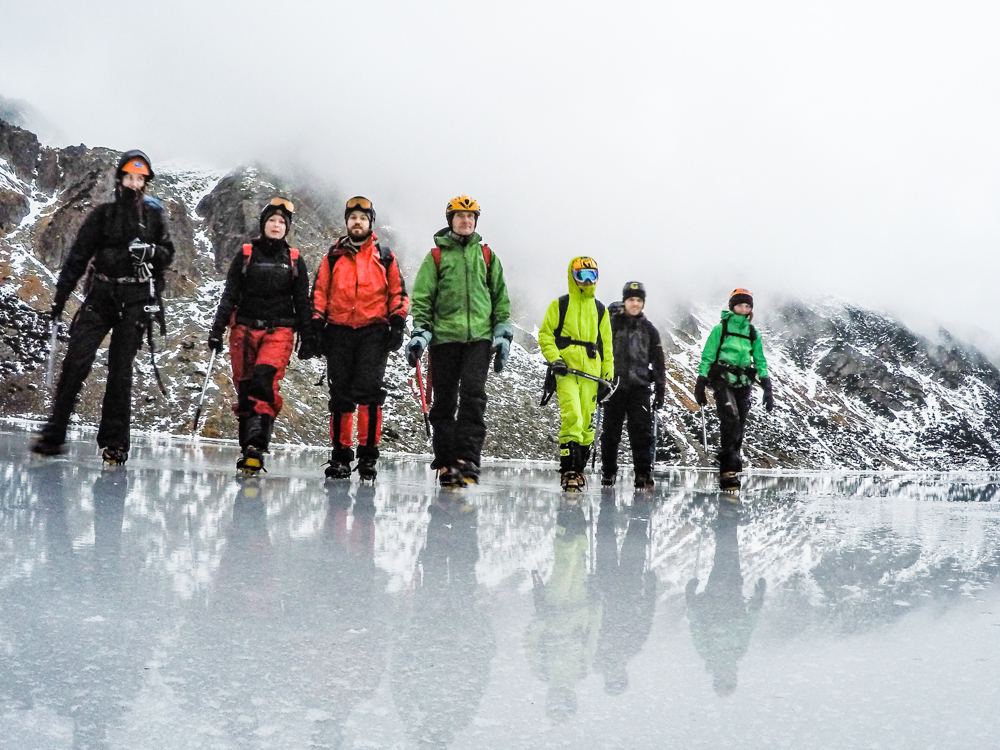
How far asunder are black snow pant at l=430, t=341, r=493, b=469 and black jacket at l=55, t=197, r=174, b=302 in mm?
3048

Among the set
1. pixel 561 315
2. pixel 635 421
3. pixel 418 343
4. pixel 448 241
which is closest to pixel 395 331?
pixel 418 343

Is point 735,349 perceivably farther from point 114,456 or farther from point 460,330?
point 114,456

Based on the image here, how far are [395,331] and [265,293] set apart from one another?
4.87ft

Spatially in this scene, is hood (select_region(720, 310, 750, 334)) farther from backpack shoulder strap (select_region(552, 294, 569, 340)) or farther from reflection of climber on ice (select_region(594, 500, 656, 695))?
reflection of climber on ice (select_region(594, 500, 656, 695))

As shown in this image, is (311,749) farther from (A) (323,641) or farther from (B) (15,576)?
(B) (15,576)

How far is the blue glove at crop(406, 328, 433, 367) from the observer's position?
7.93m

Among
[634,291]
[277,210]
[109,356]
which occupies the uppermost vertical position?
[277,210]

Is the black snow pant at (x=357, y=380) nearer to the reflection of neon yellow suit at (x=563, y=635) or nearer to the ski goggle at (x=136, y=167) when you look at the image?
the ski goggle at (x=136, y=167)

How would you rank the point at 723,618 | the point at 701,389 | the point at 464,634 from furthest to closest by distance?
the point at 701,389
the point at 723,618
the point at 464,634

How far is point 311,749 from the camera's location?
1.64 metres

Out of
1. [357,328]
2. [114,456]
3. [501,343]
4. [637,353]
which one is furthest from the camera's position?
[637,353]

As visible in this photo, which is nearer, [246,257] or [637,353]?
[246,257]

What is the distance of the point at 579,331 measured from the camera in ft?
29.2

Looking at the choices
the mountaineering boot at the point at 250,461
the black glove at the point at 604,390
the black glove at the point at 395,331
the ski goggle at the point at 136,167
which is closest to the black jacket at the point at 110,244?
the ski goggle at the point at 136,167
